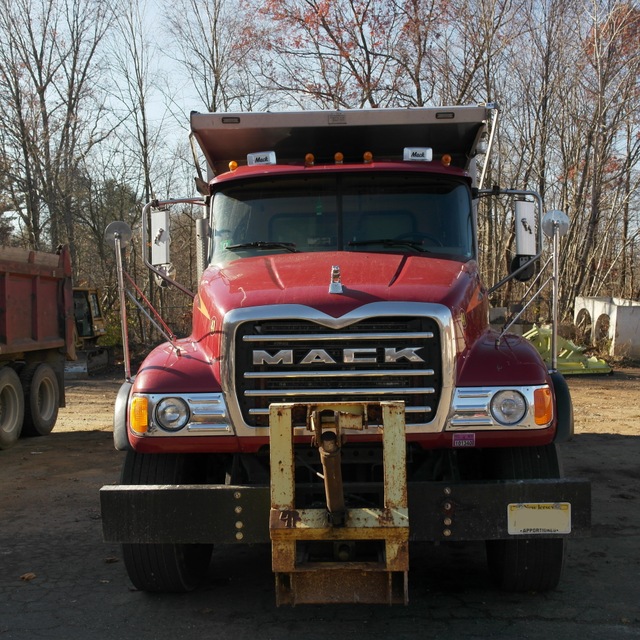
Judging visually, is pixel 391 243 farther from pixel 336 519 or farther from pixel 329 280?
pixel 336 519

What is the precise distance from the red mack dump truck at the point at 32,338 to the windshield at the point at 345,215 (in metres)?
5.49

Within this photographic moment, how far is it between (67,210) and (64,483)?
70.6 ft

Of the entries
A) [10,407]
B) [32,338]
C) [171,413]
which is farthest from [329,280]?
[32,338]

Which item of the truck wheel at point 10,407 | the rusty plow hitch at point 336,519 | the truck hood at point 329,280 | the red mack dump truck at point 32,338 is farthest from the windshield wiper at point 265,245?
the truck wheel at point 10,407

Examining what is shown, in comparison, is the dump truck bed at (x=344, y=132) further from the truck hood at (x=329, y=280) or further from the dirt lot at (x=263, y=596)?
the dirt lot at (x=263, y=596)

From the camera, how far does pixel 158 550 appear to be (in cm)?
458

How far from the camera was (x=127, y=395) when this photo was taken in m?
4.71

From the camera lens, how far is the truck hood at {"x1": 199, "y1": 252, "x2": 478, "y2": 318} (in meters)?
4.26

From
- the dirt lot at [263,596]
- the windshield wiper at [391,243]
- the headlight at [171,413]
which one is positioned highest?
the windshield wiper at [391,243]

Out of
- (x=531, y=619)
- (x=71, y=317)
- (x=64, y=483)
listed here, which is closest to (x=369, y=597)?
(x=531, y=619)

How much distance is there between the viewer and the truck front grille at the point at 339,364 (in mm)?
4176

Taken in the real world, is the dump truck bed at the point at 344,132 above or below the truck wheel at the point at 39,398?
above

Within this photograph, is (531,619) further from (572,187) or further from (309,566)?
(572,187)

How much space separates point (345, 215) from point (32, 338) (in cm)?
692
